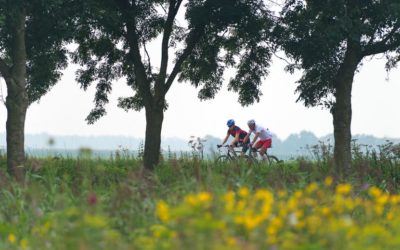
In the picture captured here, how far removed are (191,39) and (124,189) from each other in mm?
15227

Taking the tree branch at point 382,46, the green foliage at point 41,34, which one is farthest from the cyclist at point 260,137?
the green foliage at point 41,34

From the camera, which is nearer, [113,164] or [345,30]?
[345,30]

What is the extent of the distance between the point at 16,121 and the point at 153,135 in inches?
212

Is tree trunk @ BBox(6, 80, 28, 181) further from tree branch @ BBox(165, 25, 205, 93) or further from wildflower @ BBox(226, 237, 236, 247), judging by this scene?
wildflower @ BBox(226, 237, 236, 247)

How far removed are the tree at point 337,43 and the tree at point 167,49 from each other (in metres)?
1.73

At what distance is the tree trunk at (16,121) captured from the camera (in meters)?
17.4

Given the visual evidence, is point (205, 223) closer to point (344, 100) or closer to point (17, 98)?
point (17, 98)

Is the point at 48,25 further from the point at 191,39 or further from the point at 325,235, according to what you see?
the point at 325,235

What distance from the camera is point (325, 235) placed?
5051mm

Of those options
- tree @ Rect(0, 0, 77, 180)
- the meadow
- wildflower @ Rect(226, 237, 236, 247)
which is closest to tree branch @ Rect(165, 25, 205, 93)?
tree @ Rect(0, 0, 77, 180)

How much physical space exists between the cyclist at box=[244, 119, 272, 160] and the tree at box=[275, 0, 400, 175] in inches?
61.7

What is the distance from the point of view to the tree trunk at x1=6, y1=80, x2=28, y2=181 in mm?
17406

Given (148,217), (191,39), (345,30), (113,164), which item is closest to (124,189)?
(148,217)

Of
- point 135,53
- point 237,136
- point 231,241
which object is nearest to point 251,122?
point 237,136
